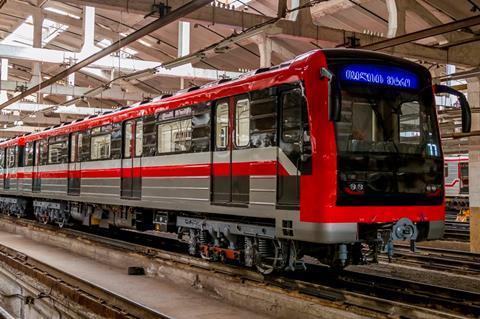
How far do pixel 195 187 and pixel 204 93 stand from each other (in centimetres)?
165

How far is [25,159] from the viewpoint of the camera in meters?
19.5

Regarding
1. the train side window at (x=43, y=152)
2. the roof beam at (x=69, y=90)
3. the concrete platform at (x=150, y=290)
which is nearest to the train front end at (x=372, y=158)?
the concrete platform at (x=150, y=290)

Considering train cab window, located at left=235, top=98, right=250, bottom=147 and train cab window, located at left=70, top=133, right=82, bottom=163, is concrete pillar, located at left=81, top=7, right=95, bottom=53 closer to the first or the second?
train cab window, located at left=70, top=133, right=82, bottom=163

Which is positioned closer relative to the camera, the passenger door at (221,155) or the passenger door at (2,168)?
the passenger door at (221,155)

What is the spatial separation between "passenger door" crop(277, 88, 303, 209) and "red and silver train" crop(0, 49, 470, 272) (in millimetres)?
15

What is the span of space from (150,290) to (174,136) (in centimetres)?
298

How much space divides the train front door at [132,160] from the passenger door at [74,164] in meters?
2.86

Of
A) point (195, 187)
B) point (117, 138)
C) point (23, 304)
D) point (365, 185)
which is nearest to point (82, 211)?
point (117, 138)

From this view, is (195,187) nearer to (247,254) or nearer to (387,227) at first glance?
(247,254)

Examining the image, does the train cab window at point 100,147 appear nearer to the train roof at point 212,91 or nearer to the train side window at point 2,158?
the train roof at point 212,91

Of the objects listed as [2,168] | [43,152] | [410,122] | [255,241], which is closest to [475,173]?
[410,122]

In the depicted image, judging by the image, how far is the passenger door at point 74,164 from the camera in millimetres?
14625

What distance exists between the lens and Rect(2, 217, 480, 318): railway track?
21.9 ft

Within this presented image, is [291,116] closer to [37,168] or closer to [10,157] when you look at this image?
[37,168]
